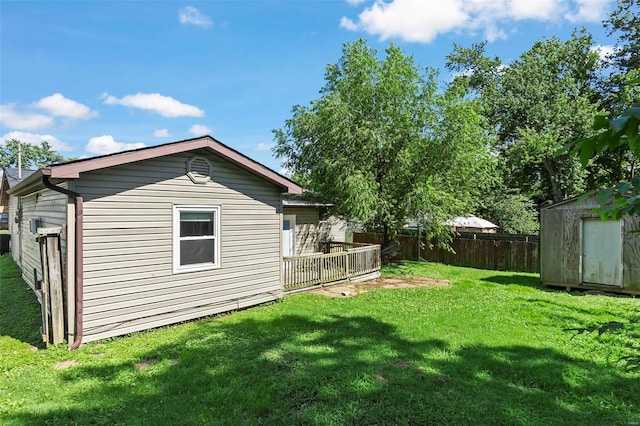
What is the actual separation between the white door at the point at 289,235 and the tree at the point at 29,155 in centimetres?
6287

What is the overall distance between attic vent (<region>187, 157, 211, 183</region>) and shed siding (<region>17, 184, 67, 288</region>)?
206 cm

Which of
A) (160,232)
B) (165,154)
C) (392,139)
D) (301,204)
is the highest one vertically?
(392,139)

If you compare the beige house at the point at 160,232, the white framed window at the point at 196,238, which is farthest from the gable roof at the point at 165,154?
the white framed window at the point at 196,238

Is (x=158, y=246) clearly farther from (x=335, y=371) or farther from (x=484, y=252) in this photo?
(x=484, y=252)

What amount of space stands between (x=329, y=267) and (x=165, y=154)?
5.63 metres

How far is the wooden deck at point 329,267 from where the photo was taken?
9.28 meters

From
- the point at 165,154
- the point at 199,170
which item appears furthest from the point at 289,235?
the point at 165,154

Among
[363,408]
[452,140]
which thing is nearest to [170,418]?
[363,408]

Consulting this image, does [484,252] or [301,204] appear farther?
[484,252]

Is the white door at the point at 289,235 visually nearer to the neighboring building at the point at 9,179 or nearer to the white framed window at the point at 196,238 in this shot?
the white framed window at the point at 196,238

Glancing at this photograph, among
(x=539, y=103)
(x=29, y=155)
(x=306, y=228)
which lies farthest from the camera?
(x=29, y=155)

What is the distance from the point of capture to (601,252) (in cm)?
991

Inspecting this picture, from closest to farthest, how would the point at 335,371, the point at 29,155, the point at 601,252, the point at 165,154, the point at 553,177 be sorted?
the point at 335,371 → the point at 165,154 → the point at 601,252 → the point at 553,177 → the point at 29,155

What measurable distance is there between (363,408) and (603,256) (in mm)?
9674
